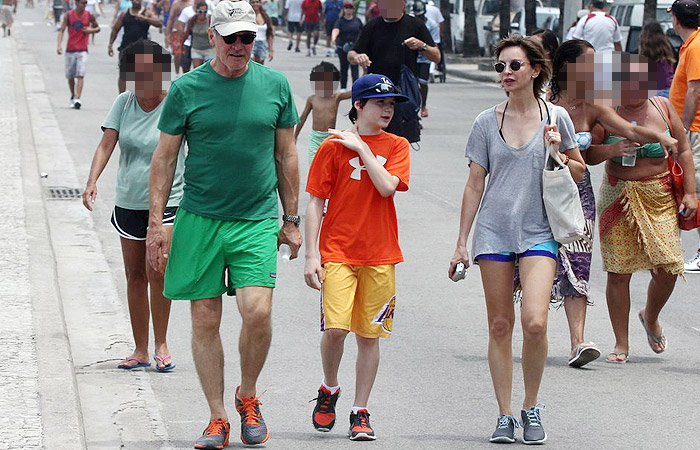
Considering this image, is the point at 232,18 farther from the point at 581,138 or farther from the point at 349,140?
the point at 581,138

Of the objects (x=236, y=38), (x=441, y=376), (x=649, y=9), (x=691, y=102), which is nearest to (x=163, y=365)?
(x=441, y=376)

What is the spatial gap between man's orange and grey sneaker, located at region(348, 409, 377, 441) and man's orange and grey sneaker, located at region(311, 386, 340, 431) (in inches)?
5.0

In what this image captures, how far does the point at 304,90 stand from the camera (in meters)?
28.4

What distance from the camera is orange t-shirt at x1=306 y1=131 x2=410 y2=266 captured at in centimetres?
616

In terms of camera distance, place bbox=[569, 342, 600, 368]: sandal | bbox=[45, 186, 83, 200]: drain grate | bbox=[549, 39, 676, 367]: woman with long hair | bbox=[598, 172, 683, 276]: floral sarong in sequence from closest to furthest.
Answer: bbox=[549, 39, 676, 367]: woman with long hair → bbox=[569, 342, 600, 368]: sandal → bbox=[598, 172, 683, 276]: floral sarong → bbox=[45, 186, 83, 200]: drain grate

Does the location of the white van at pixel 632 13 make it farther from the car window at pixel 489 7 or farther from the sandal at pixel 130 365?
the sandal at pixel 130 365

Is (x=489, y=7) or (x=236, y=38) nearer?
(x=236, y=38)

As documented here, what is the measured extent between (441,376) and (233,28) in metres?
2.45

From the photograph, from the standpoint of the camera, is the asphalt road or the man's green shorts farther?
the asphalt road

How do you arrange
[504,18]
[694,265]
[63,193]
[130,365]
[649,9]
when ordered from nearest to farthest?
[130,365], [694,265], [63,193], [649,9], [504,18]

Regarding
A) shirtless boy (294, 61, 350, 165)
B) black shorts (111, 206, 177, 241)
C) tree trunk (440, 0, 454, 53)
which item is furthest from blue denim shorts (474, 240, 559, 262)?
tree trunk (440, 0, 454, 53)

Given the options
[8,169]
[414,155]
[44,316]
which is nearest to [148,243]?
[44,316]

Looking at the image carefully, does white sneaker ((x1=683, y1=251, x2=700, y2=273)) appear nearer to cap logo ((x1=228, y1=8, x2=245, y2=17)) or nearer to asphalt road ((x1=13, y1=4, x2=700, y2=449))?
asphalt road ((x1=13, y1=4, x2=700, y2=449))

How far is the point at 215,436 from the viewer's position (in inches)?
234
